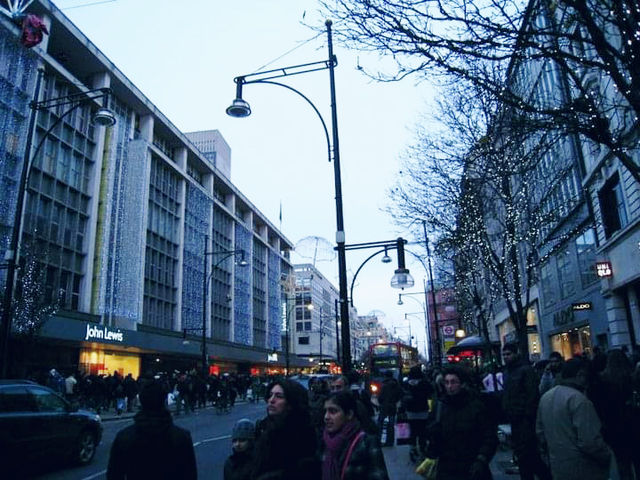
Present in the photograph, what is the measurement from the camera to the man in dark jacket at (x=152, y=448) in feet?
13.7

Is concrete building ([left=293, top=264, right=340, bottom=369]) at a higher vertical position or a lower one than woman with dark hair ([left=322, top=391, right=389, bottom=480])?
higher

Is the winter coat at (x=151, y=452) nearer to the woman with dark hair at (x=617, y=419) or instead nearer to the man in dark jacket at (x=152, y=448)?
the man in dark jacket at (x=152, y=448)

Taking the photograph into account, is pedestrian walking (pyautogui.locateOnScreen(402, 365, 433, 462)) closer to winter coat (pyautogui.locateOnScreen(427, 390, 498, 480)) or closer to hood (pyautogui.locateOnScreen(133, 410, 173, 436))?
winter coat (pyautogui.locateOnScreen(427, 390, 498, 480))

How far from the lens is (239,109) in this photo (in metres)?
12.4

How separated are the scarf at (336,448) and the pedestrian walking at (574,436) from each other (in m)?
2.27

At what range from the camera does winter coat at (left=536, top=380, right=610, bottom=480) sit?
4570 millimetres

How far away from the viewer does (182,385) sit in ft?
86.9

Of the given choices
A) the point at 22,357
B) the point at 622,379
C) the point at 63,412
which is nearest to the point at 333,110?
the point at 622,379

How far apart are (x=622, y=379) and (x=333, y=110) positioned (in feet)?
24.8

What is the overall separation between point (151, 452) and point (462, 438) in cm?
266

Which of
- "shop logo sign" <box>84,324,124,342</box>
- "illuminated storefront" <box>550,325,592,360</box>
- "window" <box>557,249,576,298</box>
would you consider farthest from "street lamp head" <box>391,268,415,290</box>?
"shop logo sign" <box>84,324,124,342</box>

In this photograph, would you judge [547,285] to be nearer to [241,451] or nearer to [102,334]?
[102,334]

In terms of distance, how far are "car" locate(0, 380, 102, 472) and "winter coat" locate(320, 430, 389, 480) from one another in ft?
25.9

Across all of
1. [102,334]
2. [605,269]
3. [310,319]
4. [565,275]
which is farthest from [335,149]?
[310,319]
